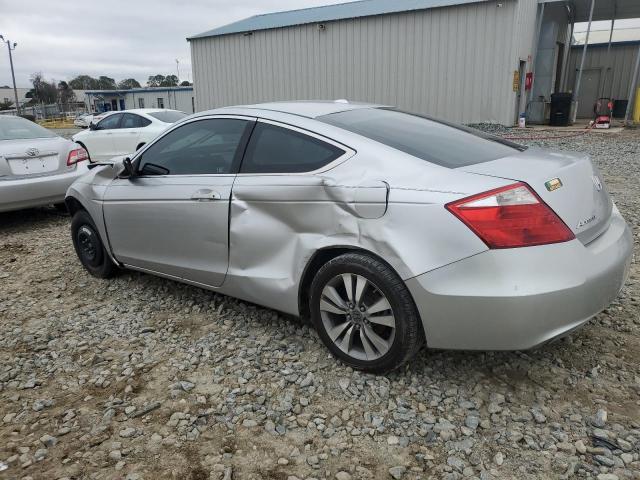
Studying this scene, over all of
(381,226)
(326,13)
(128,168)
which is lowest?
(381,226)

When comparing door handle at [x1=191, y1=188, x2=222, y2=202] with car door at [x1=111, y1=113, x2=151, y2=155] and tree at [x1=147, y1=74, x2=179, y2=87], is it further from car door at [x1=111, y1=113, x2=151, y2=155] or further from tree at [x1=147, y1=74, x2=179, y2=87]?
tree at [x1=147, y1=74, x2=179, y2=87]

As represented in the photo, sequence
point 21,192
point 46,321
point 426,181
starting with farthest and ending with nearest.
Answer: point 21,192
point 46,321
point 426,181

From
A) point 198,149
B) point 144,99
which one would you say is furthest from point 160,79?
point 198,149

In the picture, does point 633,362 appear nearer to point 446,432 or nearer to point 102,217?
point 446,432

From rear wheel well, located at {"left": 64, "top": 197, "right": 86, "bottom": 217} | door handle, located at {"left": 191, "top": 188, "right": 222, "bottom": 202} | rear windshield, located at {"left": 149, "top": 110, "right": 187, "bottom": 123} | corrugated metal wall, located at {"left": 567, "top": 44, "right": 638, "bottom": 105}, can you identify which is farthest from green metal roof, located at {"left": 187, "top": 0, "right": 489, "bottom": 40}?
door handle, located at {"left": 191, "top": 188, "right": 222, "bottom": 202}

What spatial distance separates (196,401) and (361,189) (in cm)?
140

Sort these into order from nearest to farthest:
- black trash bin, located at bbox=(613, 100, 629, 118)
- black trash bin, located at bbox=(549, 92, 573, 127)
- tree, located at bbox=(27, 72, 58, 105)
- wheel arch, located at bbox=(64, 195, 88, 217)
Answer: wheel arch, located at bbox=(64, 195, 88, 217) → black trash bin, located at bbox=(549, 92, 573, 127) → black trash bin, located at bbox=(613, 100, 629, 118) → tree, located at bbox=(27, 72, 58, 105)

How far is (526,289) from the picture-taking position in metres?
2.25

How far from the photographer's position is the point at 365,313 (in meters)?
2.70

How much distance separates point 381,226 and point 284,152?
0.85 meters

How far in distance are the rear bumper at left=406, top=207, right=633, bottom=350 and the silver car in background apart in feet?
18.1

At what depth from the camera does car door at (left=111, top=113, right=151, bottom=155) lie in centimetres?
1106

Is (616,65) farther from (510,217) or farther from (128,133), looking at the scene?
(510,217)

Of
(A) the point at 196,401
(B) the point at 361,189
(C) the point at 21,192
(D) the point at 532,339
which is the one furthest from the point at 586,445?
(C) the point at 21,192
